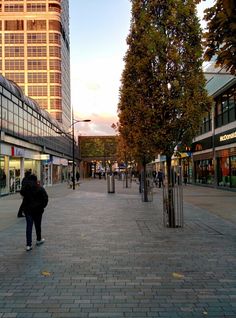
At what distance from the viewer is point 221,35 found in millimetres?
5305

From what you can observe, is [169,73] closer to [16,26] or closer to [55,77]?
[55,77]

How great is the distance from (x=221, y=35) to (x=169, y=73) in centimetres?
700

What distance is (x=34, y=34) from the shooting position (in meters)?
100

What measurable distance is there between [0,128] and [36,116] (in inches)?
574

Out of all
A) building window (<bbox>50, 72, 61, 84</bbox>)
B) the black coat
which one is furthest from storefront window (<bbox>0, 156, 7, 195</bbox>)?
building window (<bbox>50, 72, 61, 84</bbox>)

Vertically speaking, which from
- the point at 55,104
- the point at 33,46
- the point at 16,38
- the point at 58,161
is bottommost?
the point at 58,161

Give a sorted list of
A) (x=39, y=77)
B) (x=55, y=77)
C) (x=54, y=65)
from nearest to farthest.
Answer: (x=55, y=77), (x=54, y=65), (x=39, y=77)

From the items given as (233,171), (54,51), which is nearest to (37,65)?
(54,51)

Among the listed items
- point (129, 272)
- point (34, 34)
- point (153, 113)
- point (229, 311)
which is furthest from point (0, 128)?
point (34, 34)

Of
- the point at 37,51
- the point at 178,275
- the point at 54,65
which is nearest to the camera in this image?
the point at 178,275

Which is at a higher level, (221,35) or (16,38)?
(16,38)

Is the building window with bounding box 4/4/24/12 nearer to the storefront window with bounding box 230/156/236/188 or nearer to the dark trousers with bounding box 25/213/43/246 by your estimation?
the storefront window with bounding box 230/156/236/188

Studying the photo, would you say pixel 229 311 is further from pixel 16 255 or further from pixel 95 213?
pixel 95 213

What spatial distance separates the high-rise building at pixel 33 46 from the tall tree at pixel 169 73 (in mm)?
86770
